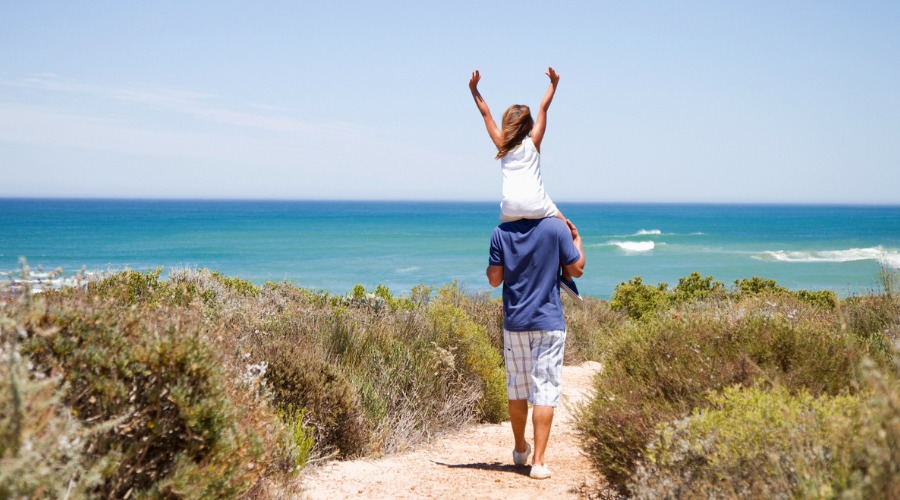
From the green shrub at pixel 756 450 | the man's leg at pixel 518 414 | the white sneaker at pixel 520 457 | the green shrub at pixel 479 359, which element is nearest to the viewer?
the green shrub at pixel 756 450

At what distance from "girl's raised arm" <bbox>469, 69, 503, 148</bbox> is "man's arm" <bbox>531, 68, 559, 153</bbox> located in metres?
0.26

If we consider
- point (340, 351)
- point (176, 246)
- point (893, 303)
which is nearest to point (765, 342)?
point (340, 351)

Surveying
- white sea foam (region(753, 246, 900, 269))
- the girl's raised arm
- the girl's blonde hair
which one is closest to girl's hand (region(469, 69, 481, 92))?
the girl's raised arm

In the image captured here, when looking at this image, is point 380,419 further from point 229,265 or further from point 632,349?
point 229,265

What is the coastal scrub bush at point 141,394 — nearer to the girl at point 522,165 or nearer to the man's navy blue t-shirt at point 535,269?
the man's navy blue t-shirt at point 535,269

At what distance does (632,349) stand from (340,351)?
2.72 metres

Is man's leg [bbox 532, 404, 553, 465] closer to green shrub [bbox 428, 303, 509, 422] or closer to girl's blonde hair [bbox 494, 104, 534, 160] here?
girl's blonde hair [bbox 494, 104, 534, 160]

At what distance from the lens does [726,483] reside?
3.17 m

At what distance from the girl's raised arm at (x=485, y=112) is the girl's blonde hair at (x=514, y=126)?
68 mm

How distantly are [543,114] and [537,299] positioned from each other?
1.41m

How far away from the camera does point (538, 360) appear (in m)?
5.10

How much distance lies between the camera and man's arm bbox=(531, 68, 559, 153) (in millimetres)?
5285

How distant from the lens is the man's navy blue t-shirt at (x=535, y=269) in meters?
5.04

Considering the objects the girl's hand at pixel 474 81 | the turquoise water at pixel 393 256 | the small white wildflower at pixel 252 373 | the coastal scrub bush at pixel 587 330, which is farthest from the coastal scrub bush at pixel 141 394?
the turquoise water at pixel 393 256
